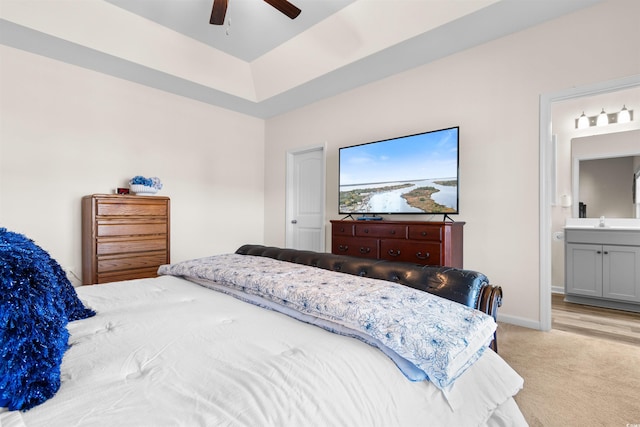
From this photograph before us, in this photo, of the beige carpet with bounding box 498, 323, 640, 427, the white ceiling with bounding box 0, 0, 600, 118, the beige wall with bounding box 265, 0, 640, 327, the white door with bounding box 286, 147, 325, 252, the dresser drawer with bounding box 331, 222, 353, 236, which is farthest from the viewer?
the white door with bounding box 286, 147, 325, 252

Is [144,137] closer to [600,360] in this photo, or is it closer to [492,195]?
[492,195]

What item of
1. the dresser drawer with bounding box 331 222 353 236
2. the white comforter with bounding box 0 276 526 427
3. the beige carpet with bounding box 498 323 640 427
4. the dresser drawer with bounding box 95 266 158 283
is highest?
the dresser drawer with bounding box 331 222 353 236

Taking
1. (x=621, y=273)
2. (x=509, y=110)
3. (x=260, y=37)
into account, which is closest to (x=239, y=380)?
(x=509, y=110)

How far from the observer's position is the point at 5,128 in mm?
3012

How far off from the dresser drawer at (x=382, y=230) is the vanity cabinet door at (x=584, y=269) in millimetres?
2313

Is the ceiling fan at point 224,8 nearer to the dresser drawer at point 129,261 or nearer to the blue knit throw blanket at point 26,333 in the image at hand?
the blue knit throw blanket at point 26,333

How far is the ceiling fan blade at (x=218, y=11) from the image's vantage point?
234cm

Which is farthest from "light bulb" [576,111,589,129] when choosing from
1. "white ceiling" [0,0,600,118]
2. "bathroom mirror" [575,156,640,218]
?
"white ceiling" [0,0,600,118]

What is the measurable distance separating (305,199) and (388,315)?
3.72 metres

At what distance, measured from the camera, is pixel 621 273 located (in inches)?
130

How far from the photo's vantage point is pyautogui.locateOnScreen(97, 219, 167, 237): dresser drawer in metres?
3.20

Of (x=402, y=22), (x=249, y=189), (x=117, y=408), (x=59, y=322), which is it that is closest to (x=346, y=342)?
(x=117, y=408)

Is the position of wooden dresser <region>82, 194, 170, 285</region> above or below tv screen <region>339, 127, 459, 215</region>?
below

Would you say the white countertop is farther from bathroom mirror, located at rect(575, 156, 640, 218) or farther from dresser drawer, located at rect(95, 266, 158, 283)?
dresser drawer, located at rect(95, 266, 158, 283)
